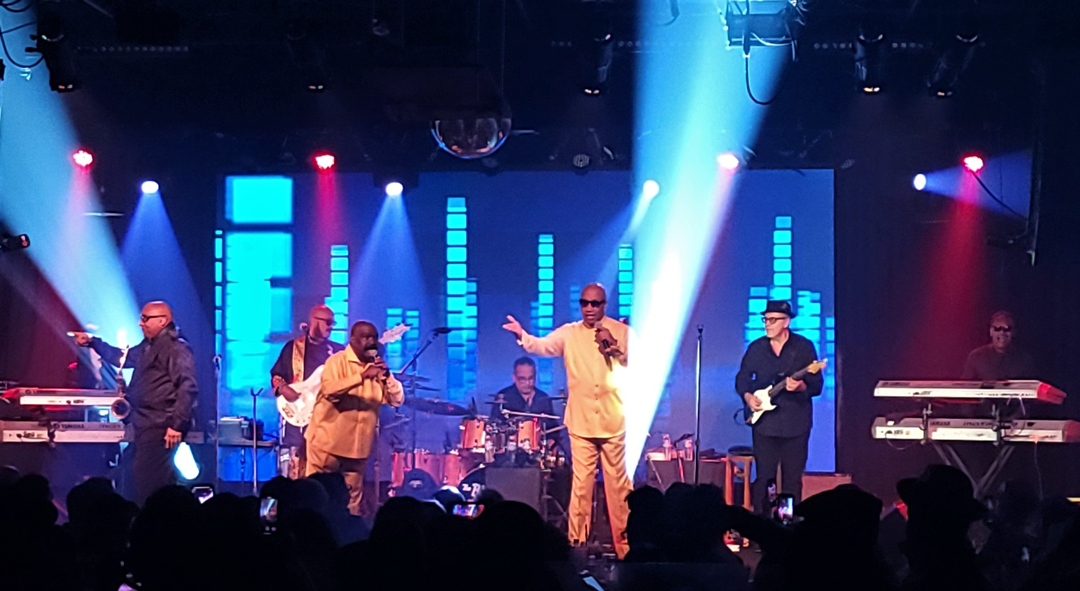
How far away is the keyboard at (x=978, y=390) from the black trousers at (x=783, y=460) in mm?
1426

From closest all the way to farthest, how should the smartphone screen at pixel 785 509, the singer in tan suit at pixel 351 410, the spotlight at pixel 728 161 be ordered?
the smartphone screen at pixel 785 509 < the singer in tan suit at pixel 351 410 < the spotlight at pixel 728 161

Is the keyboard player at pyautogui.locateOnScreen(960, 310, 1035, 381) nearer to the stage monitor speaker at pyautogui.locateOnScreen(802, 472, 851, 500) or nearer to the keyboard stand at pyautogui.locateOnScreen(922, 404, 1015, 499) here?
the keyboard stand at pyautogui.locateOnScreen(922, 404, 1015, 499)

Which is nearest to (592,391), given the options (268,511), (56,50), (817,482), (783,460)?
(783,460)

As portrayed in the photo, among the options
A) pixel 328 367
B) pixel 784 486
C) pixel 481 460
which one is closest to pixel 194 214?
pixel 481 460

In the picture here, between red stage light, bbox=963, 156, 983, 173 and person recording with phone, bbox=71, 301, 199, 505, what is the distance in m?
7.57

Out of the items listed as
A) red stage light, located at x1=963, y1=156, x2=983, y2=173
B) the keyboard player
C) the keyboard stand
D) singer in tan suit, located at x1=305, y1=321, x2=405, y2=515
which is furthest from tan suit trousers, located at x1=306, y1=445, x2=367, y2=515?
red stage light, located at x1=963, y1=156, x2=983, y2=173

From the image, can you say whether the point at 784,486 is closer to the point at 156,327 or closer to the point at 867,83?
the point at 867,83

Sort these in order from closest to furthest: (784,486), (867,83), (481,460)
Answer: (784,486) < (867,83) < (481,460)

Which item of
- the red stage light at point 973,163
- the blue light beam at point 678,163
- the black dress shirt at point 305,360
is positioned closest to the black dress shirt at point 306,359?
the black dress shirt at point 305,360

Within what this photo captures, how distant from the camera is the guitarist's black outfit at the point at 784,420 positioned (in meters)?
10.3

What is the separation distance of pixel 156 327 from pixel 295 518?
5388 millimetres

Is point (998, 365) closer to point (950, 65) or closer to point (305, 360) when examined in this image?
point (950, 65)

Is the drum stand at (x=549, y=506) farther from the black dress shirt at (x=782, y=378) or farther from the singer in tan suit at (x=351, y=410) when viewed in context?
the singer in tan suit at (x=351, y=410)

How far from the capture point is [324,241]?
14680 millimetres
